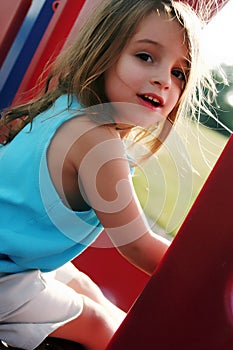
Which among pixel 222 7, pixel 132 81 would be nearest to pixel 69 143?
pixel 132 81

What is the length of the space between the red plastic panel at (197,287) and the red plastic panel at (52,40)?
38.1 inches

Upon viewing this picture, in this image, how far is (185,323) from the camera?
65cm

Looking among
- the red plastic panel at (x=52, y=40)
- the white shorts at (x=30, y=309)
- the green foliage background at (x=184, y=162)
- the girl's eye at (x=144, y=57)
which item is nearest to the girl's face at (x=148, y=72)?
the girl's eye at (x=144, y=57)

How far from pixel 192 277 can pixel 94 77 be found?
442mm

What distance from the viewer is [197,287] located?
2.12 feet

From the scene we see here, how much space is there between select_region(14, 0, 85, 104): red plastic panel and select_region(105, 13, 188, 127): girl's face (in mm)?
638

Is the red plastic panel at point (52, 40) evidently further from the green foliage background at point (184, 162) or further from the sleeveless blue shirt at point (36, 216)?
the sleeveless blue shirt at point (36, 216)

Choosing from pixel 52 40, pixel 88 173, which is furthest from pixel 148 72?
pixel 52 40

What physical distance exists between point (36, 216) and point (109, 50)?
1.01 ft

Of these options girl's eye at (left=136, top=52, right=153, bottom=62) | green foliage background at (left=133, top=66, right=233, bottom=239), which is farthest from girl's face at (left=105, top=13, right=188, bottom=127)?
green foliage background at (left=133, top=66, right=233, bottom=239)

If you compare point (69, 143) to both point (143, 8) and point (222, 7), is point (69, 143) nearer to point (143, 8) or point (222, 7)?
point (143, 8)

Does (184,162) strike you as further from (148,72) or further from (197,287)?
(197,287)

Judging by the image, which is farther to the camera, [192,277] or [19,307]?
[19,307]

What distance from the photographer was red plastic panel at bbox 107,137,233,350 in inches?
25.1
